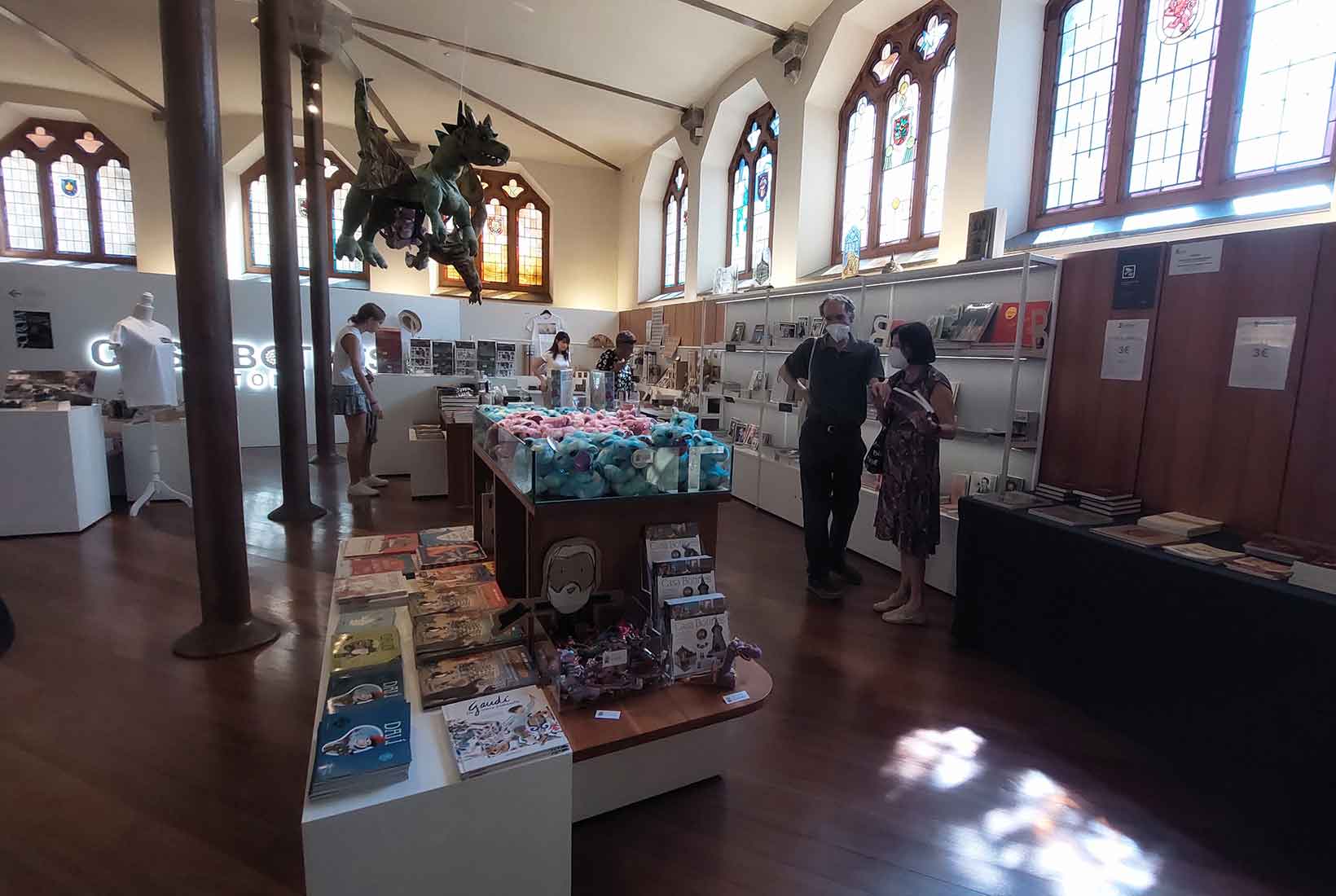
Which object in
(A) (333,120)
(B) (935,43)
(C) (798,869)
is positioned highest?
(A) (333,120)

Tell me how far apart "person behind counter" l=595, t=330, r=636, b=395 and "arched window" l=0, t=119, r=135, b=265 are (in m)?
9.03

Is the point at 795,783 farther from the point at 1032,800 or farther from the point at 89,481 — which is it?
the point at 89,481

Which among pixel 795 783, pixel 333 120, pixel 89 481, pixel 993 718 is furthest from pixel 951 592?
pixel 333 120

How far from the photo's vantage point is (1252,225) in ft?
10.2

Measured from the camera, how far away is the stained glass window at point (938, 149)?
5.18m

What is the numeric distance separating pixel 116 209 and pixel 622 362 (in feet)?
32.9

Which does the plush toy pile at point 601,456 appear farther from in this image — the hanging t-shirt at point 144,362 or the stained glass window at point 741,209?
the stained glass window at point 741,209

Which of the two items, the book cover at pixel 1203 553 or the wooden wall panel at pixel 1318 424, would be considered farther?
the wooden wall panel at pixel 1318 424

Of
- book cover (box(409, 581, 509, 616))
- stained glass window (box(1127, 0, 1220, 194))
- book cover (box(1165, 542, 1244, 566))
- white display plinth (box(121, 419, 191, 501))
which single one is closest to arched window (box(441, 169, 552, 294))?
white display plinth (box(121, 419, 191, 501))

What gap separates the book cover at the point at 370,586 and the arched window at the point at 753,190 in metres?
5.94

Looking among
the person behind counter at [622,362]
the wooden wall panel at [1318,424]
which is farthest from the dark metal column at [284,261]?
the wooden wall panel at [1318,424]

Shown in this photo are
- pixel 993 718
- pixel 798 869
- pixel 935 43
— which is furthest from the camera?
pixel 935 43

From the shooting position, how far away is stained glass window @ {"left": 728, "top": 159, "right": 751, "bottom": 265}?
26.9 ft

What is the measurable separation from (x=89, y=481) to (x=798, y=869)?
18.1 ft
